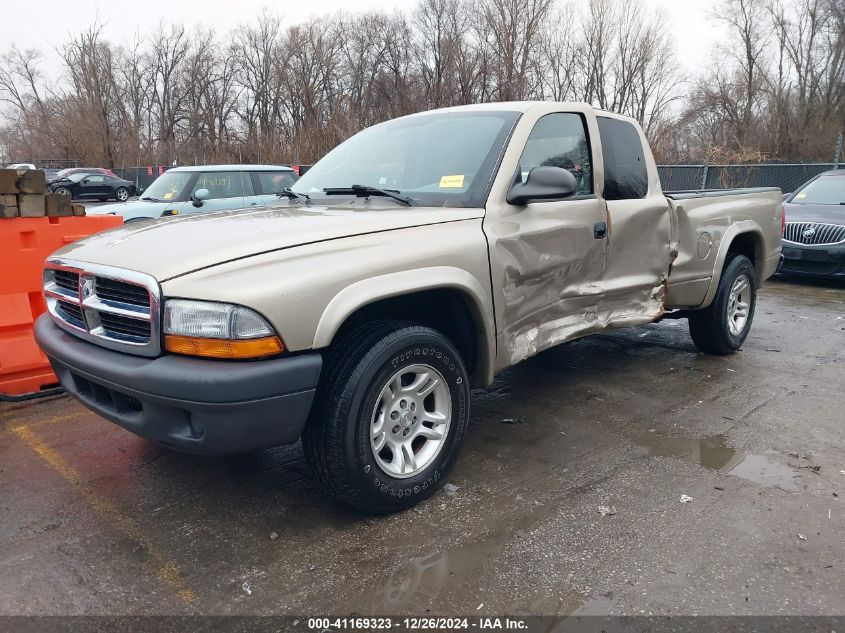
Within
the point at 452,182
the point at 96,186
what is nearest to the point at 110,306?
the point at 452,182

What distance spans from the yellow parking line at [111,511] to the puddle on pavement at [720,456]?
249 cm

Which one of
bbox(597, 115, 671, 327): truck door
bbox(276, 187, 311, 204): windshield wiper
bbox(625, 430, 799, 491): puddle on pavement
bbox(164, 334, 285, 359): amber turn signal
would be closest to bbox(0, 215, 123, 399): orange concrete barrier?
bbox(276, 187, 311, 204): windshield wiper

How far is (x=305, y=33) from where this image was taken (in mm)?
50562

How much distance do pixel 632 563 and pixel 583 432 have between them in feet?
4.46

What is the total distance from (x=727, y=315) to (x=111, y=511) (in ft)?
15.6

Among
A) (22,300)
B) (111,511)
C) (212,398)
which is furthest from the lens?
(22,300)

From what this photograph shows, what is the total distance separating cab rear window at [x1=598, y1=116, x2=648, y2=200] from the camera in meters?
4.15

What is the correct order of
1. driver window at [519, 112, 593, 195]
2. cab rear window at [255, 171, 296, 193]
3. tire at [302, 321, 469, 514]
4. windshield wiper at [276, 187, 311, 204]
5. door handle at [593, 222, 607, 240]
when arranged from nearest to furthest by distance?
tire at [302, 321, 469, 514]
driver window at [519, 112, 593, 195]
windshield wiper at [276, 187, 311, 204]
door handle at [593, 222, 607, 240]
cab rear window at [255, 171, 296, 193]

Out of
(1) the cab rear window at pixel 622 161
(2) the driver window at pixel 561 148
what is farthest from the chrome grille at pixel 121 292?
(1) the cab rear window at pixel 622 161

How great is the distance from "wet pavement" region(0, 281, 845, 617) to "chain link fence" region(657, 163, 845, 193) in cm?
1523

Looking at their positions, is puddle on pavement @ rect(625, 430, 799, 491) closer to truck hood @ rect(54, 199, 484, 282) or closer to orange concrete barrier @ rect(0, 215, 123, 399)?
truck hood @ rect(54, 199, 484, 282)

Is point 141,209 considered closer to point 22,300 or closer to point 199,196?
point 199,196

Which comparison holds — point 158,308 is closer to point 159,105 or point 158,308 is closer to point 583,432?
point 583,432

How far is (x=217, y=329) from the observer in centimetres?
234
